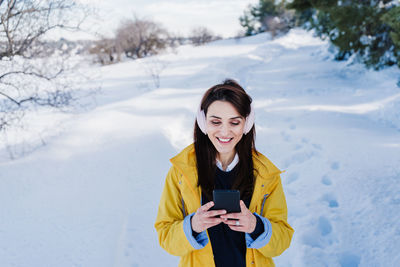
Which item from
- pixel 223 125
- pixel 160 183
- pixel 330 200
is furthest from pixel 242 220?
pixel 160 183

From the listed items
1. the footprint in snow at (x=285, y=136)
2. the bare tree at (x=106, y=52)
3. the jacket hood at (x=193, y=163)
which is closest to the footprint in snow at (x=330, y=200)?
the footprint in snow at (x=285, y=136)

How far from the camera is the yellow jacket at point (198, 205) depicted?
55.8 inches

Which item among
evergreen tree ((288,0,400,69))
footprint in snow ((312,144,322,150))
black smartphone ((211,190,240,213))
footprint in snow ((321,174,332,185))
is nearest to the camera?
black smartphone ((211,190,240,213))

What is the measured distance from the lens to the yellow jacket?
142 cm

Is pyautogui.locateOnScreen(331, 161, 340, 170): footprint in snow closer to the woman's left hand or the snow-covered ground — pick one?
the snow-covered ground

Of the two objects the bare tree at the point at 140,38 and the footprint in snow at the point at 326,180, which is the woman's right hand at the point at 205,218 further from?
the bare tree at the point at 140,38

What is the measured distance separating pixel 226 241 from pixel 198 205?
32 cm

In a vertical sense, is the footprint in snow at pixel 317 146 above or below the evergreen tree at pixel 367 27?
below

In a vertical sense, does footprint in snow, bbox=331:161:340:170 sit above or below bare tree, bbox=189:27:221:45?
below

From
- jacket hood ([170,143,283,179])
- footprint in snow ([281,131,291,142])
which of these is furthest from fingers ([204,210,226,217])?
footprint in snow ([281,131,291,142])

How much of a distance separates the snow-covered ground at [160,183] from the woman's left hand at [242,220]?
64.1 inches

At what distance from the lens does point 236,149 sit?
156 centimetres

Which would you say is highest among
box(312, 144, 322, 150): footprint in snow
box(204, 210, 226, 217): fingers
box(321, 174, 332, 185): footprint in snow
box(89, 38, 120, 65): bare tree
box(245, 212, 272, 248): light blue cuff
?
box(89, 38, 120, 65): bare tree

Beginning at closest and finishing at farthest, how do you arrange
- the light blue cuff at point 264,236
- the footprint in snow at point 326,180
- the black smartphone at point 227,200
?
1. the black smartphone at point 227,200
2. the light blue cuff at point 264,236
3. the footprint in snow at point 326,180
